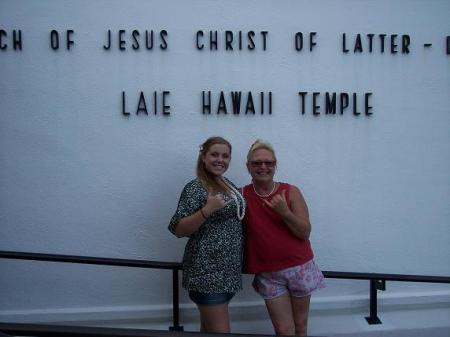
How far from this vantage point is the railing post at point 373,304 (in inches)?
117

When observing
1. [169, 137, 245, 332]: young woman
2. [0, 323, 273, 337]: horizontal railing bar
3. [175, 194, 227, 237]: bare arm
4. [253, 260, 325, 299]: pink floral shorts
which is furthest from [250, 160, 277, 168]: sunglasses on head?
[0, 323, 273, 337]: horizontal railing bar

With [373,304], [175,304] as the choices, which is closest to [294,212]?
[175,304]

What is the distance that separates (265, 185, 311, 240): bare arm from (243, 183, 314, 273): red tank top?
0.04 metres

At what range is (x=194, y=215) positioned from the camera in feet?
7.02

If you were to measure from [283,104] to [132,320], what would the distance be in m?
1.89

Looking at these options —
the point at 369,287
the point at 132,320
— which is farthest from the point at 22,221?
the point at 369,287

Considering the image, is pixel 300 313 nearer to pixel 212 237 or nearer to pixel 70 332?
pixel 212 237

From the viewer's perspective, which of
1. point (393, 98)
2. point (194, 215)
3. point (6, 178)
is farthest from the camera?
point (393, 98)

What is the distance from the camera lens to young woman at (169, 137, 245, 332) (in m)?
2.19

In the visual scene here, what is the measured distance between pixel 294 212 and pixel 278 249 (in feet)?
0.73

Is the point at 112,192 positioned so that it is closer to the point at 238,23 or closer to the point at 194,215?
the point at 194,215

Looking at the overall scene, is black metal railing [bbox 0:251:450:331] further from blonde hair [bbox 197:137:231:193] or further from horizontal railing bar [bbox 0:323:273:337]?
horizontal railing bar [bbox 0:323:273:337]

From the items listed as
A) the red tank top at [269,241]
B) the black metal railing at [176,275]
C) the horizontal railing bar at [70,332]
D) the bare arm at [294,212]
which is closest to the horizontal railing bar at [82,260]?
the black metal railing at [176,275]

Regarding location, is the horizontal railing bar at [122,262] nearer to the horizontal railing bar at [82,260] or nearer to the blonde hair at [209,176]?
the horizontal railing bar at [82,260]
